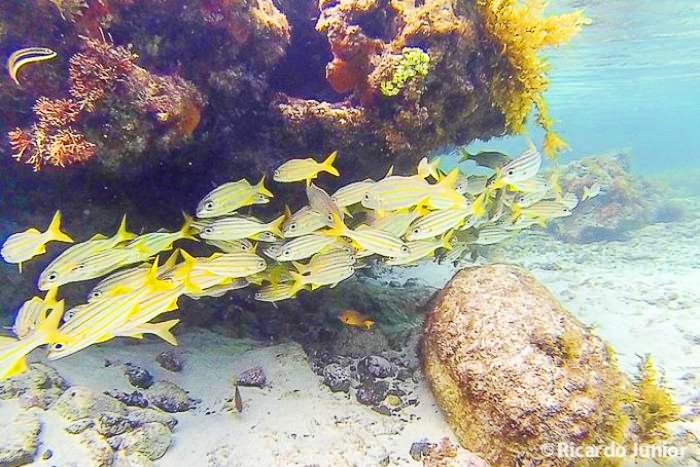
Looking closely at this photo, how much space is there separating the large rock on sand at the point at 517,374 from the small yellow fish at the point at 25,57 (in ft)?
16.0

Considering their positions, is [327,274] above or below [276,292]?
above

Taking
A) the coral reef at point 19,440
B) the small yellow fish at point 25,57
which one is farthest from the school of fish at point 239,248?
the small yellow fish at point 25,57

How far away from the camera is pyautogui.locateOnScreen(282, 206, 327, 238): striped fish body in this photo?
489cm

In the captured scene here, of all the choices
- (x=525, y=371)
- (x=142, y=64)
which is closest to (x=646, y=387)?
(x=525, y=371)

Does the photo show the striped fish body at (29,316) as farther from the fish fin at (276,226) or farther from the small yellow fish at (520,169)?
the small yellow fish at (520,169)

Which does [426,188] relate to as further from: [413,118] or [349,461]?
[349,461]

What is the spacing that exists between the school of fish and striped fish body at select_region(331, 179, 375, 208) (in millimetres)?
11

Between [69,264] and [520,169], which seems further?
[520,169]

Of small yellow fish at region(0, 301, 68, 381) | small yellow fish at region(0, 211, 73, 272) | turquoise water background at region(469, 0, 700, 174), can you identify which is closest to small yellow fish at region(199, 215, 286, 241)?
small yellow fish at region(0, 211, 73, 272)

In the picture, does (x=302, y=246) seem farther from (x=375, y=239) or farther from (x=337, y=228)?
(x=375, y=239)

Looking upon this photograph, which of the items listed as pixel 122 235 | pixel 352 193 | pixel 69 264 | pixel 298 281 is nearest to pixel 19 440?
pixel 69 264

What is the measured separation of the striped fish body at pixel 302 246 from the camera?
4.60 meters

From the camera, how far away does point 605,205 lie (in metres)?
18.2

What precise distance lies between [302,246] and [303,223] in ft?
1.25
